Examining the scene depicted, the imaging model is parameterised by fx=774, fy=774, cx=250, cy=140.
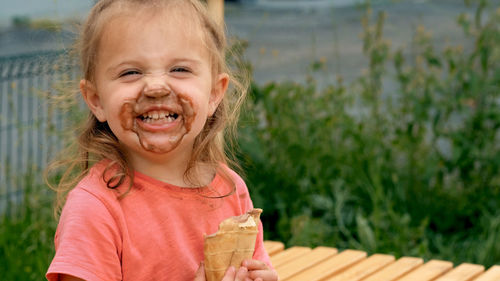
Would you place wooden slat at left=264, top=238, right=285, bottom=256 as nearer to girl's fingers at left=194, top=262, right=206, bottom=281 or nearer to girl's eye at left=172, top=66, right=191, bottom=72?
girl's fingers at left=194, top=262, right=206, bottom=281

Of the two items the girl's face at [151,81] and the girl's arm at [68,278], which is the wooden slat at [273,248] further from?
the girl's arm at [68,278]

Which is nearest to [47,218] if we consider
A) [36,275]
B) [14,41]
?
[36,275]

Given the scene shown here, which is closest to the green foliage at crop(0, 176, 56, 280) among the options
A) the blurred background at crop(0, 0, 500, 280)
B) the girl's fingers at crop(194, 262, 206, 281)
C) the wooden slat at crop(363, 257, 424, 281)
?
the blurred background at crop(0, 0, 500, 280)

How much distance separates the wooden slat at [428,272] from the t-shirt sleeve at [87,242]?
104cm

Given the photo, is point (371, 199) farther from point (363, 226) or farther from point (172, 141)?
point (172, 141)

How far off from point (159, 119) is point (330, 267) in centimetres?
100

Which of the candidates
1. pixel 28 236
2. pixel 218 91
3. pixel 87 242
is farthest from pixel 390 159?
pixel 87 242

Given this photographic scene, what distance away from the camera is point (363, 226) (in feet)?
11.8

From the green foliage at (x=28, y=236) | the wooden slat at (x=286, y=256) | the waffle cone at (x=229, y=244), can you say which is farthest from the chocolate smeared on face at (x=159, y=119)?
the green foliage at (x=28, y=236)

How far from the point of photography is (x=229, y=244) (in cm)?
174

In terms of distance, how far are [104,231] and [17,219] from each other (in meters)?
2.48

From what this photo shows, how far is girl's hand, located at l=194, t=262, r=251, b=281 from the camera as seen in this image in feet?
5.74

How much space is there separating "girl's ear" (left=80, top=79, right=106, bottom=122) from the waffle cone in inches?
15.6

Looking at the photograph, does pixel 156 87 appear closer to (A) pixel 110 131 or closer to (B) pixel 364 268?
(A) pixel 110 131
